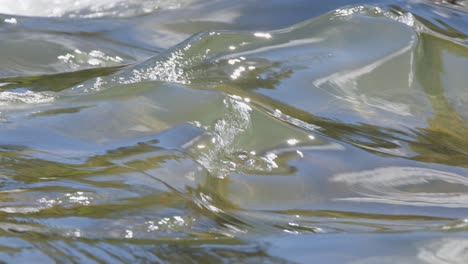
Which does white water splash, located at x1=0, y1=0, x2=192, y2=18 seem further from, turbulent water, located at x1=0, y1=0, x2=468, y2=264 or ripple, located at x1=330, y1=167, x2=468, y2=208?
ripple, located at x1=330, y1=167, x2=468, y2=208

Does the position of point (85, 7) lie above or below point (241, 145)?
below

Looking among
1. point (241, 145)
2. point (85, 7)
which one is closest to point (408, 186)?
point (241, 145)

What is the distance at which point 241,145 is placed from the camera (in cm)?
214

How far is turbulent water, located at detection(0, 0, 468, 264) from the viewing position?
4.86ft

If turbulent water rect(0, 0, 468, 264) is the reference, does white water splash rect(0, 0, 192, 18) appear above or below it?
below

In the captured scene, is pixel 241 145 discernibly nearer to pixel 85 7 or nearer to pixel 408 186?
pixel 408 186

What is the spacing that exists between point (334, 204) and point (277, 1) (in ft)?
7.77

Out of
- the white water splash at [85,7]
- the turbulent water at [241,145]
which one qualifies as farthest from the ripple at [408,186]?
the white water splash at [85,7]

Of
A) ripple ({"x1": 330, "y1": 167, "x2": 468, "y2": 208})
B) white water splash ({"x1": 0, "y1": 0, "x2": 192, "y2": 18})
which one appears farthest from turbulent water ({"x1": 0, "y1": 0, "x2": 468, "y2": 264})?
white water splash ({"x1": 0, "y1": 0, "x2": 192, "y2": 18})

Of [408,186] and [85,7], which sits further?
[85,7]

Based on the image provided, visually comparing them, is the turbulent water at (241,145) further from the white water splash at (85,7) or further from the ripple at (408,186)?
the white water splash at (85,7)

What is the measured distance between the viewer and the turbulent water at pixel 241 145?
148cm

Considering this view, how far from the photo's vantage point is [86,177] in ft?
5.98

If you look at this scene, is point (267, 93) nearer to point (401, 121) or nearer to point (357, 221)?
point (401, 121)
